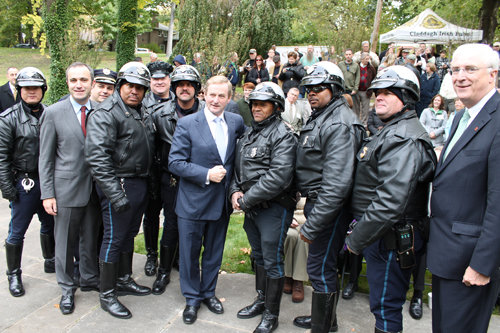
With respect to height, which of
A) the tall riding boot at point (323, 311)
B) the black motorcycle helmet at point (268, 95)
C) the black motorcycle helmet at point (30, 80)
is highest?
the black motorcycle helmet at point (268, 95)

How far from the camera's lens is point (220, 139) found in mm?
3701

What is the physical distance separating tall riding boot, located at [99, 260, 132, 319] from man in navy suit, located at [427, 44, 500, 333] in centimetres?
281

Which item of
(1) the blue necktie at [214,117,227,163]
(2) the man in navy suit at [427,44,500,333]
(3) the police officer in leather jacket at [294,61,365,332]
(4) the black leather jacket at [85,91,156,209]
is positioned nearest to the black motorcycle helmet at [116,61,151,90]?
(4) the black leather jacket at [85,91,156,209]

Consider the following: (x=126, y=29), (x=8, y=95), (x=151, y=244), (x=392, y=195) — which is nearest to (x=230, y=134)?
(x=392, y=195)

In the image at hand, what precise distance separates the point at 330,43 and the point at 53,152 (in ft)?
44.5

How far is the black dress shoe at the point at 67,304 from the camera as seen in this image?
11.9 ft

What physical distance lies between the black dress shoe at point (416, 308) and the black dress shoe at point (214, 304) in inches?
73.5

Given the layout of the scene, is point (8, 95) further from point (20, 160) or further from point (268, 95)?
point (268, 95)

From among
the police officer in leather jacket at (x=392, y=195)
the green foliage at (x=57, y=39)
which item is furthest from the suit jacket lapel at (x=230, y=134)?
the green foliage at (x=57, y=39)

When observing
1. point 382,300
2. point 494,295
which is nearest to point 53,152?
point 382,300

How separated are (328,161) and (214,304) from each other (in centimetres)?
190

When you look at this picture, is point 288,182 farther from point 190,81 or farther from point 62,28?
point 62,28

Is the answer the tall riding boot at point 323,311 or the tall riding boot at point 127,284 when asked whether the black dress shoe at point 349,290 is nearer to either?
the tall riding boot at point 323,311

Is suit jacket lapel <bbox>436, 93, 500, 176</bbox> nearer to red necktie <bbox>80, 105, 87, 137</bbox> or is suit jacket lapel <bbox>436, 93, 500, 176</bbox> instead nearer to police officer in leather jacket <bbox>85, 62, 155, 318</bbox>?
police officer in leather jacket <bbox>85, 62, 155, 318</bbox>
